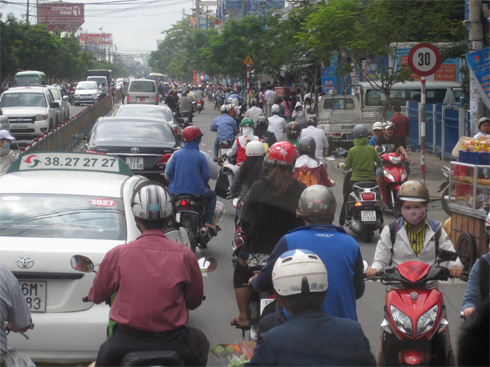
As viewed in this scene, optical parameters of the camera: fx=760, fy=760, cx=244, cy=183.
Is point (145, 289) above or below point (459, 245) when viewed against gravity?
above

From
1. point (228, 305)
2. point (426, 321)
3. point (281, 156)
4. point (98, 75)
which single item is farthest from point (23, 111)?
point (98, 75)

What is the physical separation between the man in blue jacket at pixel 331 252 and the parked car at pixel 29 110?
79.0 ft

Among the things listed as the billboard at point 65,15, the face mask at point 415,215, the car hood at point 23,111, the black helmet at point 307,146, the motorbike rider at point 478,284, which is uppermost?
the billboard at point 65,15

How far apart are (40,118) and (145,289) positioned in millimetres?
24819

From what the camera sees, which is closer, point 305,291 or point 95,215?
point 305,291

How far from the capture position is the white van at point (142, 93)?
137ft

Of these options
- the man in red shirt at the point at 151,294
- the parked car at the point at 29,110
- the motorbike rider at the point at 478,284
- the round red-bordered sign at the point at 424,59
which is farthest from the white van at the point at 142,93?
the man in red shirt at the point at 151,294

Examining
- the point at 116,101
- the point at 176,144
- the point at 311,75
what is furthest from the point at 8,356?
the point at 116,101

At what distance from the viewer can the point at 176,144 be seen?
13.5 m

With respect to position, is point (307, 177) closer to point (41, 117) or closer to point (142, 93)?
point (41, 117)

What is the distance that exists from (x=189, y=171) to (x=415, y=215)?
167 inches

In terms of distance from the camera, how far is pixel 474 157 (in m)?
9.30

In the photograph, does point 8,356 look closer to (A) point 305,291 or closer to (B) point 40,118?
(A) point 305,291

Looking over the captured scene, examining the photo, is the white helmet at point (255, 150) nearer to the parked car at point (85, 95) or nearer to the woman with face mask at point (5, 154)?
the woman with face mask at point (5, 154)
